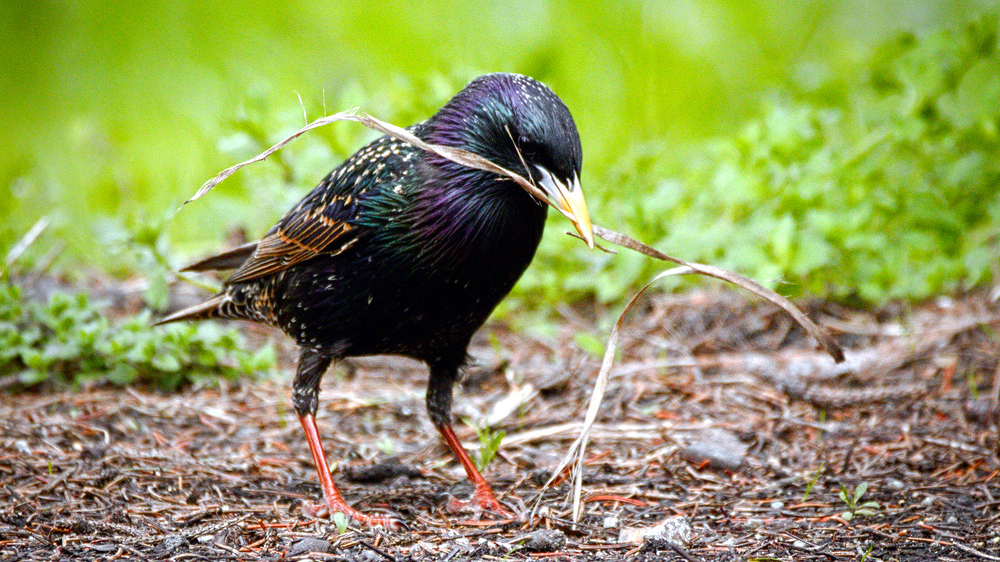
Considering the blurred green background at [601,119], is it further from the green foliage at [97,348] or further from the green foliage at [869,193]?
the green foliage at [97,348]

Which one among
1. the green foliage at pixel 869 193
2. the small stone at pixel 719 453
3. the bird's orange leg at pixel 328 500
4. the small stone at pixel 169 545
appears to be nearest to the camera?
the small stone at pixel 169 545

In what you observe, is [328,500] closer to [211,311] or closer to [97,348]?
[211,311]

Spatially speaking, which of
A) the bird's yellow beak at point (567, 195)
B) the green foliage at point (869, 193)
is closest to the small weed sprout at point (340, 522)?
the bird's yellow beak at point (567, 195)

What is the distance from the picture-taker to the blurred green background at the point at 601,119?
480cm

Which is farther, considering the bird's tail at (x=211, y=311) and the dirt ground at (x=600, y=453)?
the bird's tail at (x=211, y=311)

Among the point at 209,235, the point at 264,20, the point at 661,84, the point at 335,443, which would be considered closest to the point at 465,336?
the point at 335,443

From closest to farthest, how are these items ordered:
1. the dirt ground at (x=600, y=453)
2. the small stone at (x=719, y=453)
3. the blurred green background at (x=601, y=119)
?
the dirt ground at (x=600, y=453)
the small stone at (x=719, y=453)
the blurred green background at (x=601, y=119)

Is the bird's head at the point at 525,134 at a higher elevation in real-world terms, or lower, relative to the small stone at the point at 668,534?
higher

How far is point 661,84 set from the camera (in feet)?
26.1

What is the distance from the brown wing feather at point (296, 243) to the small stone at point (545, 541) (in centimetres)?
116

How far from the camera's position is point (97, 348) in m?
4.19

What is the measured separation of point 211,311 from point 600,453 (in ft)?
6.08

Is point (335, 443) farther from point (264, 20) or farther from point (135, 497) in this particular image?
point (264, 20)

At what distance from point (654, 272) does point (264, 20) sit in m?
5.54
